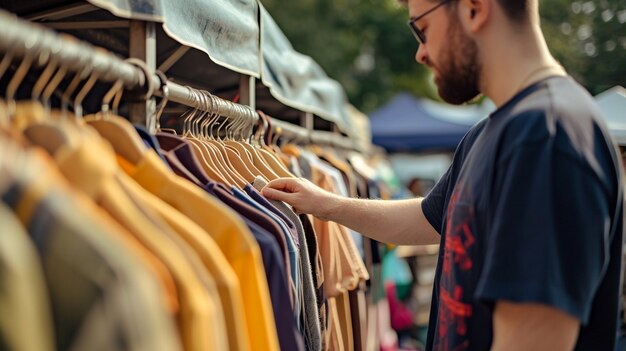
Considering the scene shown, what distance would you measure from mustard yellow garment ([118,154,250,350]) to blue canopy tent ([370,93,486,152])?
993 centimetres

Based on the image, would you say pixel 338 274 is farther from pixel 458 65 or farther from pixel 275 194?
pixel 458 65

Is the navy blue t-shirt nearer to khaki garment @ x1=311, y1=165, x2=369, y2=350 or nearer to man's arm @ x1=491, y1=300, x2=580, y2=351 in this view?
man's arm @ x1=491, y1=300, x2=580, y2=351

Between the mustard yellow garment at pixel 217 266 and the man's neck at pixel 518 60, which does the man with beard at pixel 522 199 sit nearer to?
the man's neck at pixel 518 60

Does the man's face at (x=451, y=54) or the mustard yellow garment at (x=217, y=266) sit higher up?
the man's face at (x=451, y=54)

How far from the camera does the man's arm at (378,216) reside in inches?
91.4

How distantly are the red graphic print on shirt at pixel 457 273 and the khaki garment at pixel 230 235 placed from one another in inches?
20.8

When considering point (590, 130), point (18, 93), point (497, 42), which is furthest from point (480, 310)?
point (18, 93)

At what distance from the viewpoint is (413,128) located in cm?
1141

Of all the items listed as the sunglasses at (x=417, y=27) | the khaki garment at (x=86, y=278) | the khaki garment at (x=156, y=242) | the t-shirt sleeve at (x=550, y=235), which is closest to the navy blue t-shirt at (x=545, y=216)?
the t-shirt sleeve at (x=550, y=235)

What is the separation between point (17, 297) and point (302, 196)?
144 centimetres

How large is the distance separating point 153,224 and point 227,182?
0.68 metres

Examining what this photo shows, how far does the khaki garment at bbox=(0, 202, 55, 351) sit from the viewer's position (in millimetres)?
843

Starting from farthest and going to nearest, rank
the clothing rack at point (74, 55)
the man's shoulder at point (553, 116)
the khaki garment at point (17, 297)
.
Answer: the man's shoulder at point (553, 116) → the clothing rack at point (74, 55) → the khaki garment at point (17, 297)

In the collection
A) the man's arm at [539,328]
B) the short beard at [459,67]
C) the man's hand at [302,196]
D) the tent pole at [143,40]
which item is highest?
the tent pole at [143,40]
